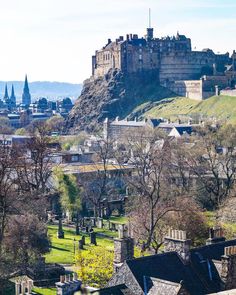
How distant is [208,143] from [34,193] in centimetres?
2500

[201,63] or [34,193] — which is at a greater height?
[201,63]

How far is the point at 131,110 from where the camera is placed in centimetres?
18188

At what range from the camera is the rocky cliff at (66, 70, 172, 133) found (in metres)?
184

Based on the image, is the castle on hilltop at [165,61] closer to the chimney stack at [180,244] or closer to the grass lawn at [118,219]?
the grass lawn at [118,219]

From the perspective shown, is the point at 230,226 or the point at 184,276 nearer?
the point at 184,276

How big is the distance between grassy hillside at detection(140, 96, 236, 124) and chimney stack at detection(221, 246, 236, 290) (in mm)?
108509

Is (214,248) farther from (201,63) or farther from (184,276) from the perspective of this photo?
(201,63)

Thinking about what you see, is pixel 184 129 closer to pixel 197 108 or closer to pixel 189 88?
pixel 197 108

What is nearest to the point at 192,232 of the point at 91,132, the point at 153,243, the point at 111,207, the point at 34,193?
the point at 153,243

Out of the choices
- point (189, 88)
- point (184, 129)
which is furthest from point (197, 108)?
point (184, 129)

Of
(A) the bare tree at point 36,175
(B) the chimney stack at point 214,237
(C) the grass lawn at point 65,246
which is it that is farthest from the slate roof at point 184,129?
(B) the chimney stack at point 214,237

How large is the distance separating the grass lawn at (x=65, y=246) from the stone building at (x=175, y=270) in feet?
53.9

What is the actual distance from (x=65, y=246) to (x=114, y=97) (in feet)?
436

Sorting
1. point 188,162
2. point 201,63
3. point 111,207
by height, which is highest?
point 201,63
